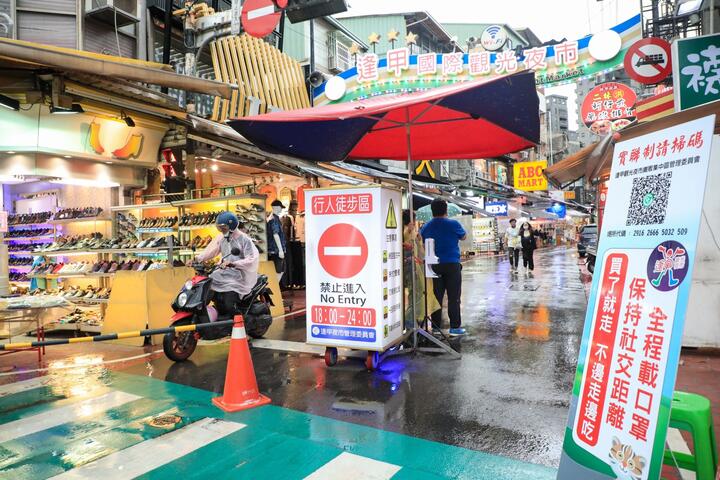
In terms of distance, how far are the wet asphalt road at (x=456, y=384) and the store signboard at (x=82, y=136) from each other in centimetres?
476

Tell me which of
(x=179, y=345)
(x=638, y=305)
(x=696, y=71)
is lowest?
(x=179, y=345)

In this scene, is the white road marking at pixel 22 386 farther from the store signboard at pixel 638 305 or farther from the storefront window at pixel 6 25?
the storefront window at pixel 6 25

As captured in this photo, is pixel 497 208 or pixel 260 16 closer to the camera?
pixel 260 16

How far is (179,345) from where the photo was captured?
6.38 m

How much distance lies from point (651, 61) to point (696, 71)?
13.1 ft

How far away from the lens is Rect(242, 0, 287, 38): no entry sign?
10030 mm

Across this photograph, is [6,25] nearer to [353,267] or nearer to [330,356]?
[353,267]

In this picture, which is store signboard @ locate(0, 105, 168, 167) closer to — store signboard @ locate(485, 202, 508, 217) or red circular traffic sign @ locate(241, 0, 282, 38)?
red circular traffic sign @ locate(241, 0, 282, 38)

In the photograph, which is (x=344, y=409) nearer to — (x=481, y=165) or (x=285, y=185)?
(x=285, y=185)

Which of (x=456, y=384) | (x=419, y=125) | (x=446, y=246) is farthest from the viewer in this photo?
(x=446, y=246)

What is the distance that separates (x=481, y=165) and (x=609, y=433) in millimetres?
37010

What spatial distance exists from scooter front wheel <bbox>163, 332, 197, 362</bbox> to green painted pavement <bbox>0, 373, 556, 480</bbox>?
1.49 metres

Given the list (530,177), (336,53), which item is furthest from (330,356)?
(530,177)

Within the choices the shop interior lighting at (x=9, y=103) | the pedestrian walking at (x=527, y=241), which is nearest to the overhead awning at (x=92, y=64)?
the shop interior lighting at (x=9, y=103)
